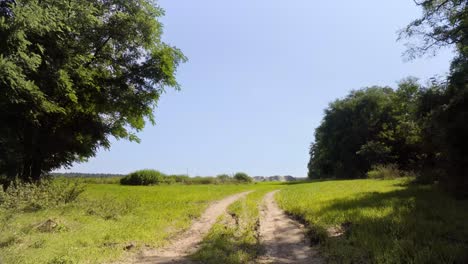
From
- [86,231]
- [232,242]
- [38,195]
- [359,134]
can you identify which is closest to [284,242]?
[232,242]

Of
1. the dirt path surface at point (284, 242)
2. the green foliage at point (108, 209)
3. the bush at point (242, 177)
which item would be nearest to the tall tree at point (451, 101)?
the dirt path surface at point (284, 242)

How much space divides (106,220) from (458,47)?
15180mm

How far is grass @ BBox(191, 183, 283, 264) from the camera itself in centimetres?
712

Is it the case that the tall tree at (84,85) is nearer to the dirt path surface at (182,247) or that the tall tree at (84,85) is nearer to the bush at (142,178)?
the dirt path surface at (182,247)

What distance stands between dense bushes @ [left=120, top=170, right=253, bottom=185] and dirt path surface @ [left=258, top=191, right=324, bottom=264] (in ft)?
86.6

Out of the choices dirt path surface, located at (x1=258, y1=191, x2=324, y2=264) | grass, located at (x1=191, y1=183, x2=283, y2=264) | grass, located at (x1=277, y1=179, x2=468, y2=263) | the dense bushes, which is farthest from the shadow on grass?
the dense bushes

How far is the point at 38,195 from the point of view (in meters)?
13.2

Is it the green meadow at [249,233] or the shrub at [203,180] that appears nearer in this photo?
the green meadow at [249,233]

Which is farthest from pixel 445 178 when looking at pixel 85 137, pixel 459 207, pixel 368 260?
pixel 85 137

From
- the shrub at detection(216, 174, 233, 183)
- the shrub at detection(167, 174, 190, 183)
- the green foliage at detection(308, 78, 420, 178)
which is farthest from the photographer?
the shrub at detection(216, 174, 233, 183)

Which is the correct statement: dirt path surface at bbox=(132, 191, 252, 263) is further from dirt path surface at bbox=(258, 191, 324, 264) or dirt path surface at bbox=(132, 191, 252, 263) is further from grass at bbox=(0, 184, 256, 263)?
dirt path surface at bbox=(258, 191, 324, 264)

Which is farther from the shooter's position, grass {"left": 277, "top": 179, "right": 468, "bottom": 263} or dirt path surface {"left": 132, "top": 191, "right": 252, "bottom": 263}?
dirt path surface {"left": 132, "top": 191, "right": 252, "bottom": 263}

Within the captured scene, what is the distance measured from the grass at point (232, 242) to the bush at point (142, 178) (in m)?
25.1

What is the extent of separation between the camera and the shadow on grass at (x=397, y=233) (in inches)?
240
